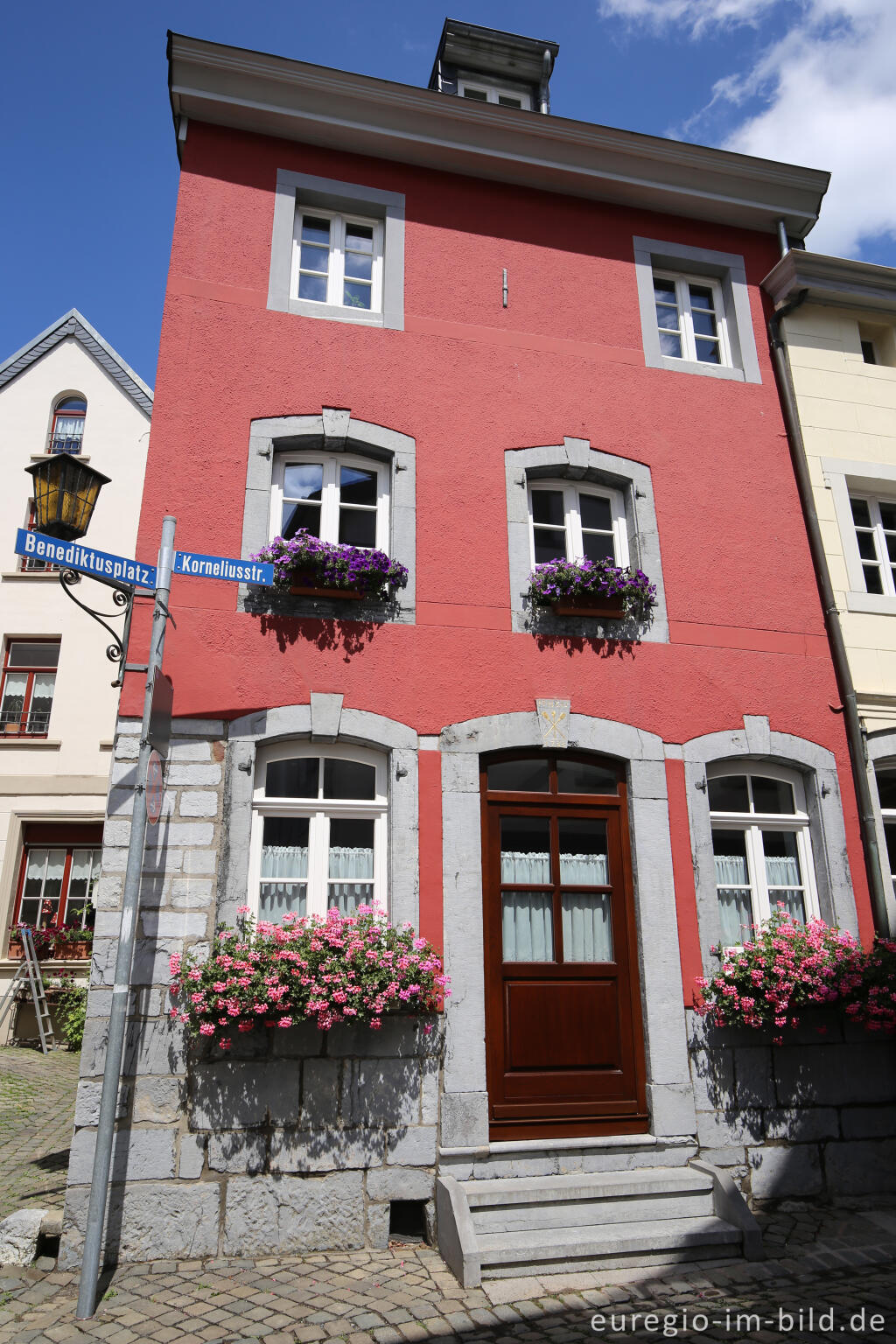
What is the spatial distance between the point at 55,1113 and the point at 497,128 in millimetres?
9817

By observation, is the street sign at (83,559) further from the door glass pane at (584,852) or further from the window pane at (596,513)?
the window pane at (596,513)

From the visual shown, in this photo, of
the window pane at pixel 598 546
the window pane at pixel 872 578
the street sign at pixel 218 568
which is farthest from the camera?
the window pane at pixel 872 578

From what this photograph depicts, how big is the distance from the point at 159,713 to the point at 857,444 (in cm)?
671

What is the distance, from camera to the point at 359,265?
27.3ft

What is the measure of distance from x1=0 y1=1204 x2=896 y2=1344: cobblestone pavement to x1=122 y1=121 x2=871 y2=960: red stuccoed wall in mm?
2077

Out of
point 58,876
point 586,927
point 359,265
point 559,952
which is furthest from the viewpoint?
point 58,876

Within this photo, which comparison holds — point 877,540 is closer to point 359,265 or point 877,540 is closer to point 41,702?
point 359,265

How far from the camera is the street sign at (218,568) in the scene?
5.85 m

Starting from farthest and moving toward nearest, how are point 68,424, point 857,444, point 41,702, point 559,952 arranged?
point 68,424
point 41,702
point 857,444
point 559,952

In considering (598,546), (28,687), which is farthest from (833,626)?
(28,687)

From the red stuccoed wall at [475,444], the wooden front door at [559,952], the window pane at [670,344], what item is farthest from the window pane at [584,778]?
the window pane at [670,344]

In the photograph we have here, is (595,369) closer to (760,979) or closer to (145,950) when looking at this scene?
(760,979)

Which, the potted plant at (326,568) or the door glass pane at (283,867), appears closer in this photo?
the door glass pane at (283,867)

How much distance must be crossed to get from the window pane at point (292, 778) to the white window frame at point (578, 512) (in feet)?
8.62
